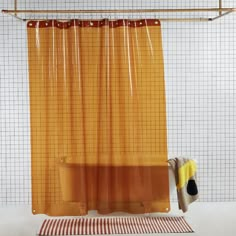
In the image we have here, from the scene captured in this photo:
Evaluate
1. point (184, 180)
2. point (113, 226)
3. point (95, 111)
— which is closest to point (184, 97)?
point (184, 180)

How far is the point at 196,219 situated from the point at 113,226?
77 cm

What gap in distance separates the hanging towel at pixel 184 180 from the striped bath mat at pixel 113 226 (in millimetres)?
172

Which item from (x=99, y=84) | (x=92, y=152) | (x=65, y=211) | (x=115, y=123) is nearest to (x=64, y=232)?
(x=65, y=211)

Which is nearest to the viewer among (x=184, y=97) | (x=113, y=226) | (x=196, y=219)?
(x=113, y=226)

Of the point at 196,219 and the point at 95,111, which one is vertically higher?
the point at 95,111

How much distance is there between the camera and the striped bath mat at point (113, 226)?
11.5ft

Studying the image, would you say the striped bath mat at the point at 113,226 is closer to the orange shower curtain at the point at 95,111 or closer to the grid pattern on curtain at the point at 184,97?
the orange shower curtain at the point at 95,111

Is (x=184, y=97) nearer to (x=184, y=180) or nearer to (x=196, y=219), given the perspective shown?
(x=184, y=180)

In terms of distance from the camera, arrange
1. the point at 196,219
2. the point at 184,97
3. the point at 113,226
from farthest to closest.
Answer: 1. the point at 184,97
2. the point at 196,219
3. the point at 113,226

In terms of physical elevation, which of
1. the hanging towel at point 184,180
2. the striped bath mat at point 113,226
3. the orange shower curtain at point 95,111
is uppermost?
the orange shower curtain at point 95,111

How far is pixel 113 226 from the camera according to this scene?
363 cm

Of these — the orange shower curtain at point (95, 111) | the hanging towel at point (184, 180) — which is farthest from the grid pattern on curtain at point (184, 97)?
the orange shower curtain at point (95, 111)

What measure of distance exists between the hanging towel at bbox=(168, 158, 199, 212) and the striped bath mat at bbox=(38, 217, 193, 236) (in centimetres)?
17

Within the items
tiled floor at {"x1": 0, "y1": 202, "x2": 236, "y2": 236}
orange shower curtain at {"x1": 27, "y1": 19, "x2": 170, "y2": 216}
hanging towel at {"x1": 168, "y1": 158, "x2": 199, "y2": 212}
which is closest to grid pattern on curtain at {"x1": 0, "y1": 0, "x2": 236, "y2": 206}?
tiled floor at {"x1": 0, "y1": 202, "x2": 236, "y2": 236}
